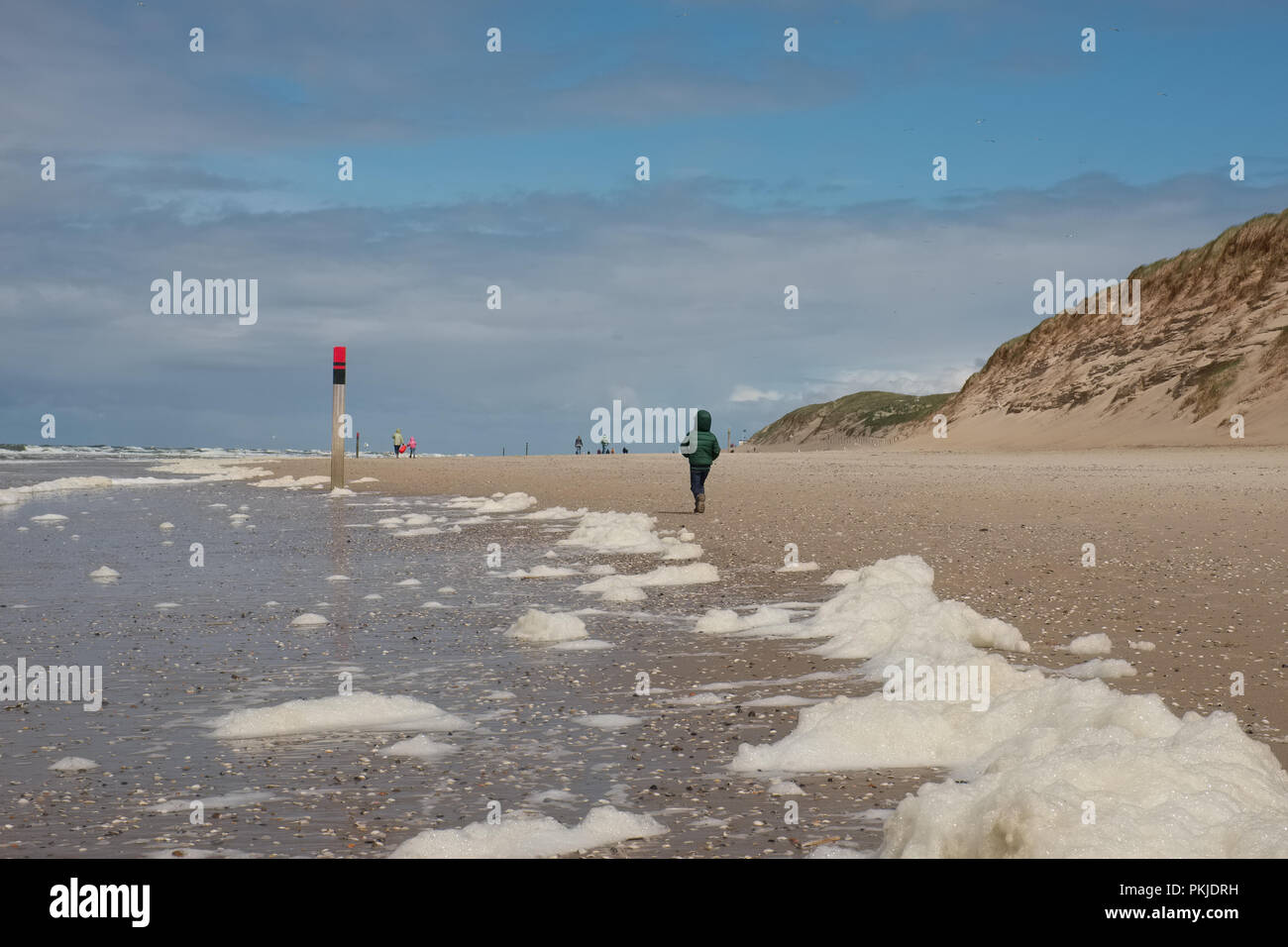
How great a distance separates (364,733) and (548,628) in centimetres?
308

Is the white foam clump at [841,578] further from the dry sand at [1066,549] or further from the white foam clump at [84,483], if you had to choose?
the white foam clump at [84,483]

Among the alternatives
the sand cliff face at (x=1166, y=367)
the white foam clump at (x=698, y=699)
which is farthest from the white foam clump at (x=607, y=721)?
the sand cliff face at (x=1166, y=367)

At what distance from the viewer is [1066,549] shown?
1487 centimetres

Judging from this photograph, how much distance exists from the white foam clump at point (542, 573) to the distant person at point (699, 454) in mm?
8373

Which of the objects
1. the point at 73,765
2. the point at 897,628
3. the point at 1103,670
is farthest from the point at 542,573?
the point at 73,765

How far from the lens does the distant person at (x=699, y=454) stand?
22.5 meters

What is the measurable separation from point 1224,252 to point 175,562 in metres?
64.4

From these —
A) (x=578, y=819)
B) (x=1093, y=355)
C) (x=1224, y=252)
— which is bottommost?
(x=578, y=819)

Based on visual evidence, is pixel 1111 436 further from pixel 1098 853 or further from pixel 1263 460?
pixel 1098 853

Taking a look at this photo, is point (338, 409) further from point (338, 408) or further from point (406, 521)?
point (406, 521)
